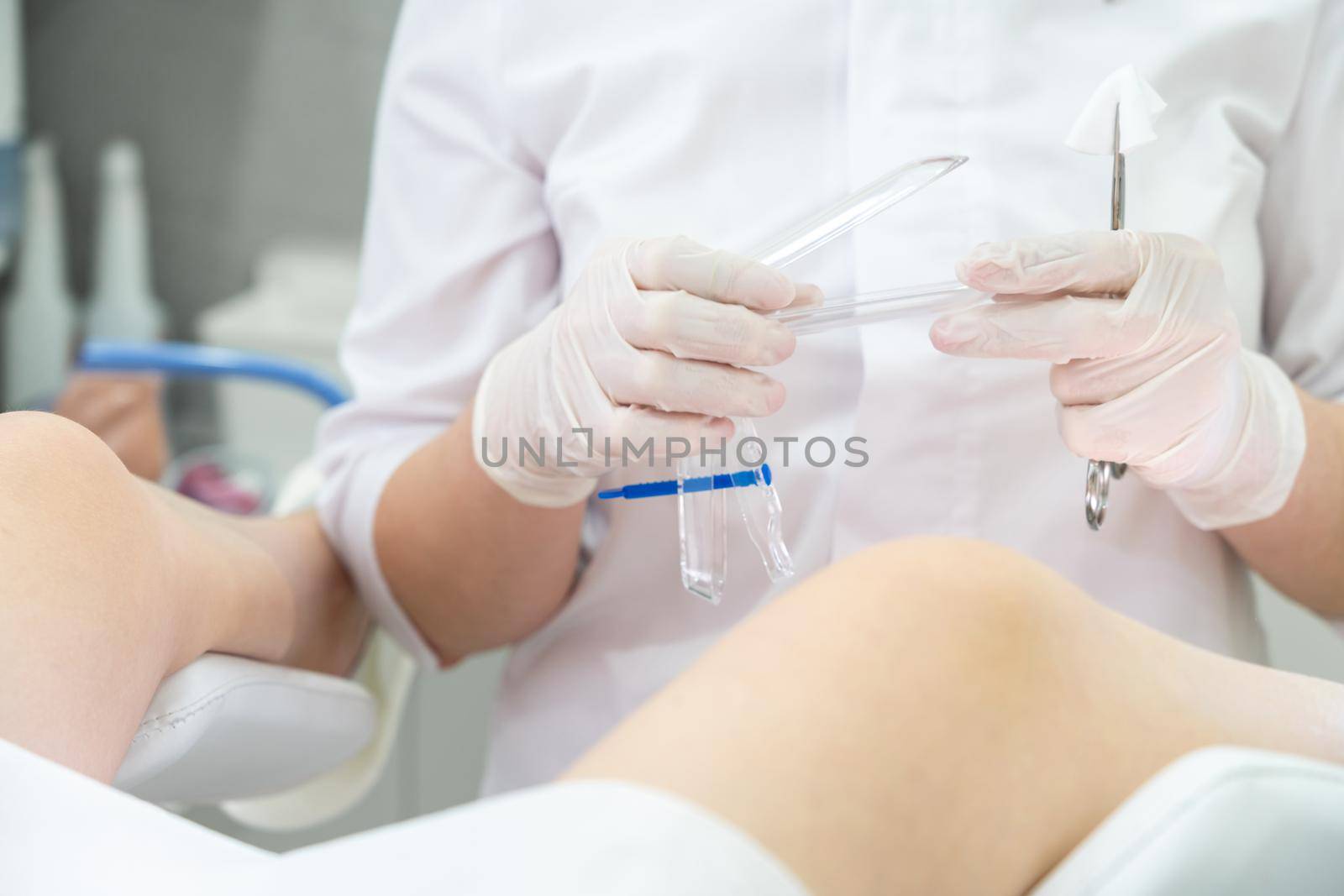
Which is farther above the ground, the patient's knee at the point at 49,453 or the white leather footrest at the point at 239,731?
the patient's knee at the point at 49,453

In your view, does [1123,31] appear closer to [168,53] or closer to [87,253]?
[168,53]

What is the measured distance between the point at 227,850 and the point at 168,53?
2.46 meters

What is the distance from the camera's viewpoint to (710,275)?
652 millimetres

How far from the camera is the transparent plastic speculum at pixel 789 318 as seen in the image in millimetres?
680

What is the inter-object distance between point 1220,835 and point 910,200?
485 millimetres

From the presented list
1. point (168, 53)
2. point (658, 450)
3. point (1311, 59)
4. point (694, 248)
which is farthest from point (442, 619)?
point (168, 53)

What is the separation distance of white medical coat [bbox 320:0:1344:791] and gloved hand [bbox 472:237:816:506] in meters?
0.13

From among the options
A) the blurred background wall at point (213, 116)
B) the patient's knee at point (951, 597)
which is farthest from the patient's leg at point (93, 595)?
the blurred background wall at point (213, 116)

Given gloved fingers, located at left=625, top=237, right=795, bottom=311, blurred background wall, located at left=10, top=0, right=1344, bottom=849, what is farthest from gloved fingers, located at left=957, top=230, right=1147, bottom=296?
blurred background wall, located at left=10, top=0, right=1344, bottom=849

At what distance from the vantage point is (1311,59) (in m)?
0.83

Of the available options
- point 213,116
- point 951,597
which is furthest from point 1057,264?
point 213,116

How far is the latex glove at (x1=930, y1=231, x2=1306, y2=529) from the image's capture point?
635 mm

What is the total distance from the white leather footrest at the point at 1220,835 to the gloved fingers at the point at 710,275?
0.32 meters

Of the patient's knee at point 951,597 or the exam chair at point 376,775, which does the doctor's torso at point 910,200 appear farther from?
the patient's knee at point 951,597
